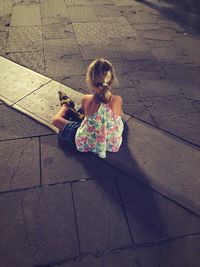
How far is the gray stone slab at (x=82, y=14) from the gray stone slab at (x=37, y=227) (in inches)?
217

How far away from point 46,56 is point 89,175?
337cm

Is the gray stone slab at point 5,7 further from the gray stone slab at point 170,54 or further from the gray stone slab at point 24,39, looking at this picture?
the gray stone slab at point 170,54

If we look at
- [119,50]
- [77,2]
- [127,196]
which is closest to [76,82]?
[119,50]

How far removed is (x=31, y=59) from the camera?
570cm

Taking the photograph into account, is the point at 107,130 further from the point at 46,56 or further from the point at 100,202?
the point at 46,56

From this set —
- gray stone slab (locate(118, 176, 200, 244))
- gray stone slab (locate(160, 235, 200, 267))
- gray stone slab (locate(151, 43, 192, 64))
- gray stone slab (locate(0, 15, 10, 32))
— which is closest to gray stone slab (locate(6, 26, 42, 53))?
gray stone slab (locate(0, 15, 10, 32))

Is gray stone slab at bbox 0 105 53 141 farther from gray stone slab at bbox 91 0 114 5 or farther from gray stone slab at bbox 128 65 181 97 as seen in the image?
gray stone slab at bbox 91 0 114 5

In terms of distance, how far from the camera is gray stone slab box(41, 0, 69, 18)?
7.45 m

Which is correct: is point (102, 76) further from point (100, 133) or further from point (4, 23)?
point (4, 23)

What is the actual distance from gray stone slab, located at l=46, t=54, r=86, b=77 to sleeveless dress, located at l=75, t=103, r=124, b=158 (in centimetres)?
214

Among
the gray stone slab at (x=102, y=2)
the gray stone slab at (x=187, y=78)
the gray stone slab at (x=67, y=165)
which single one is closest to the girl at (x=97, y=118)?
the gray stone slab at (x=67, y=165)

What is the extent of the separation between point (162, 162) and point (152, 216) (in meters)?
0.88

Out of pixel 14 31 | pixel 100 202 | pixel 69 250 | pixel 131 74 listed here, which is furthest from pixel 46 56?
pixel 69 250

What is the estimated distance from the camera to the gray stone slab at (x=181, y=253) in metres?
2.83
